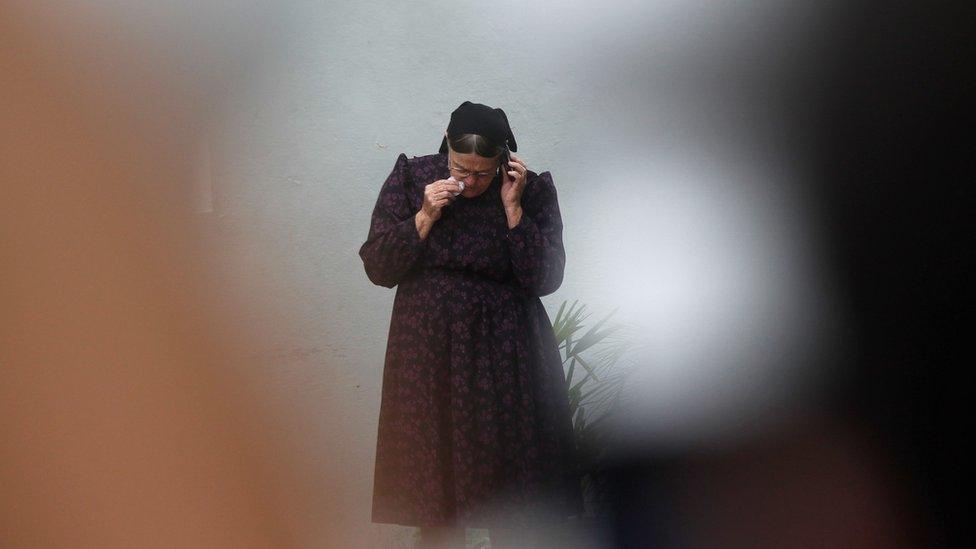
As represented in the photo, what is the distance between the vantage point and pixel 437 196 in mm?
3199

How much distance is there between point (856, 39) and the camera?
13.3ft

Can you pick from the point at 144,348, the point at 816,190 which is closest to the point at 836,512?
the point at 816,190

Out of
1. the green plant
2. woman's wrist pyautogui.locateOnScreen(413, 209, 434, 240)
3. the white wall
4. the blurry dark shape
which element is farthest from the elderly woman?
the white wall

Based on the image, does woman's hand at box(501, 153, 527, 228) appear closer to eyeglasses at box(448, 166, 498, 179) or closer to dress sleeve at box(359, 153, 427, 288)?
eyeglasses at box(448, 166, 498, 179)

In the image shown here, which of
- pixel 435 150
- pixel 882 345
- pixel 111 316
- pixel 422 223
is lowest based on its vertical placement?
pixel 882 345

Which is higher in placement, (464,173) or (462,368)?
(464,173)

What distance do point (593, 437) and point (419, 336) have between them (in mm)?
1029

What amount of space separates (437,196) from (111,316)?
1.62 meters

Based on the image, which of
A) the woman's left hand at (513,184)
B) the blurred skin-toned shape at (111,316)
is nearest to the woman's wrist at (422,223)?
the woman's left hand at (513,184)

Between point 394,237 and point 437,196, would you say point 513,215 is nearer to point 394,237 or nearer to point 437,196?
point 437,196

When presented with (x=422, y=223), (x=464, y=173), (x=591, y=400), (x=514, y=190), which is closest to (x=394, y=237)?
(x=422, y=223)

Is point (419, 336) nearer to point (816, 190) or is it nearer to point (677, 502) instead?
point (677, 502)

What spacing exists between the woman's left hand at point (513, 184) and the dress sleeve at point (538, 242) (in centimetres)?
6

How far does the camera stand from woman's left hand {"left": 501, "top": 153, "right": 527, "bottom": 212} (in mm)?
3275
